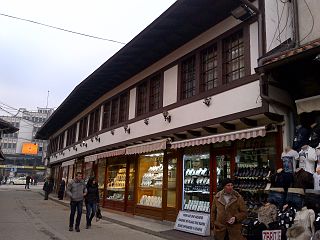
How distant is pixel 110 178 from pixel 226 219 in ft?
45.7

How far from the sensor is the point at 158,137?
13695 millimetres

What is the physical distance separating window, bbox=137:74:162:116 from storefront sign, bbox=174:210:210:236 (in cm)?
471

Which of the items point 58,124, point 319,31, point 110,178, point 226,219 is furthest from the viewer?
point 58,124

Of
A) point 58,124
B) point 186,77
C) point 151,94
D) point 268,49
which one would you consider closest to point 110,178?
point 151,94

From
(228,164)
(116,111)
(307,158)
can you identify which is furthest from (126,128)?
(307,158)

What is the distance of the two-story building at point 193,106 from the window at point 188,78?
4cm

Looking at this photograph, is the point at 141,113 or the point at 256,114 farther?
the point at 141,113

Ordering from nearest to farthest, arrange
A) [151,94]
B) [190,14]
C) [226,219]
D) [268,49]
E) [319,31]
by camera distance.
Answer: [226,219] < [319,31] < [268,49] < [190,14] < [151,94]

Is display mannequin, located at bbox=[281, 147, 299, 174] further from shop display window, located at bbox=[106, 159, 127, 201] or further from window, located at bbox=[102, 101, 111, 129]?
window, located at bbox=[102, 101, 111, 129]

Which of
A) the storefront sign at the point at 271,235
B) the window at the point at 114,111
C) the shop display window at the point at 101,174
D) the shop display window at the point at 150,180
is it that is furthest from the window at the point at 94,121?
the storefront sign at the point at 271,235

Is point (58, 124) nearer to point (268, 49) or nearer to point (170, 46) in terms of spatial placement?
point (170, 46)

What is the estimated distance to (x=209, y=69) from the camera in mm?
11711

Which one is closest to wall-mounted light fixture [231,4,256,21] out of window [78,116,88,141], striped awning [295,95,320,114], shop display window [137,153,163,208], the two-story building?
the two-story building

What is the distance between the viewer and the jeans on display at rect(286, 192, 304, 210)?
7291 mm
